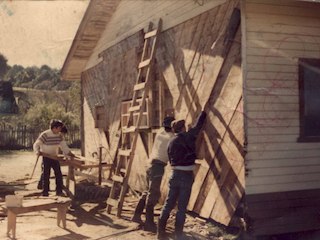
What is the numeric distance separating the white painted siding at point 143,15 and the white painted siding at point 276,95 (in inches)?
41.1

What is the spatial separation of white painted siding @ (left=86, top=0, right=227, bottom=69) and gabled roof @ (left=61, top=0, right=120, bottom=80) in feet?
0.75

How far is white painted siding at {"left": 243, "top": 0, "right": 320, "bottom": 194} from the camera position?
6.55 metres

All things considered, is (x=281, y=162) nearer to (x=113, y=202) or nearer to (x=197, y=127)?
(x=197, y=127)

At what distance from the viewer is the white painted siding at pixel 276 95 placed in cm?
655

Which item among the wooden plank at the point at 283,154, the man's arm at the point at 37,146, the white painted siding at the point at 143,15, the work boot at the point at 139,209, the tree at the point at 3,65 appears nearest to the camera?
the wooden plank at the point at 283,154

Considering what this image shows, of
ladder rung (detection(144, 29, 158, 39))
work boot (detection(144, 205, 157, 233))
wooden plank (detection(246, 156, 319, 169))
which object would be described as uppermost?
ladder rung (detection(144, 29, 158, 39))

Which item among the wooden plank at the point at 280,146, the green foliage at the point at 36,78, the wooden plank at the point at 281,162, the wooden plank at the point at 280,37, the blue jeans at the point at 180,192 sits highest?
the green foliage at the point at 36,78

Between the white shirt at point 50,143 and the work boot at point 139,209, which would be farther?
the white shirt at point 50,143

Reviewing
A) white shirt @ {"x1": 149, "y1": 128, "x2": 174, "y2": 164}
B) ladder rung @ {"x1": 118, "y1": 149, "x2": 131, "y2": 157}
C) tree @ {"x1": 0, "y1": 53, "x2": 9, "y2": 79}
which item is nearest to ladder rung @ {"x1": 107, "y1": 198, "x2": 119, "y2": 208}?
ladder rung @ {"x1": 118, "y1": 149, "x2": 131, "y2": 157}

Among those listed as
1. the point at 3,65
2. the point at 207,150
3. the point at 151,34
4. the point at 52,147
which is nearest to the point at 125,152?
the point at 52,147

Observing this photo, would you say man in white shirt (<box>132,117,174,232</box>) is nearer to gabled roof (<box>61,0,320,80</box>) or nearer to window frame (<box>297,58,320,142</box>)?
window frame (<box>297,58,320,142</box>)

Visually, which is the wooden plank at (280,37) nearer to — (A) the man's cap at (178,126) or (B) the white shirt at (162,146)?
(A) the man's cap at (178,126)

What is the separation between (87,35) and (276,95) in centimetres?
857

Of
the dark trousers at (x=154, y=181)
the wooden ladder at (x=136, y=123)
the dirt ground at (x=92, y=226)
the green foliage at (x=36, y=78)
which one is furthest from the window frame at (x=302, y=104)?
the green foliage at (x=36, y=78)
